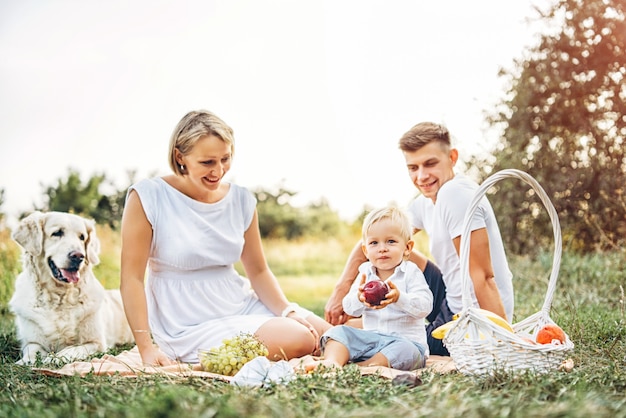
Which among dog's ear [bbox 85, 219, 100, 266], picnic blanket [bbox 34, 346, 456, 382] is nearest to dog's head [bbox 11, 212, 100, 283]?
dog's ear [bbox 85, 219, 100, 266]

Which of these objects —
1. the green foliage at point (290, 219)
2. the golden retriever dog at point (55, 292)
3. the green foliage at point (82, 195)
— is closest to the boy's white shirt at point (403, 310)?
the golden retriever dog at point (55, 292)

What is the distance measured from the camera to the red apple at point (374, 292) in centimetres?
354

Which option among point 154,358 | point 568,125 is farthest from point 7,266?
point 568,125

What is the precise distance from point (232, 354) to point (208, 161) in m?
1.17

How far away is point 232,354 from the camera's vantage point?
3453mm

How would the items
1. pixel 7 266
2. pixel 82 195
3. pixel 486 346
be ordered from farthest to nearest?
pixel 82 195 < pixel 7 266 < pixel 486 346

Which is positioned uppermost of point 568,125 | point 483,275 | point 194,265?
point 568,125

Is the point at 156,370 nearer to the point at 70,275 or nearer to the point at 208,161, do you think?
the point at 208,161

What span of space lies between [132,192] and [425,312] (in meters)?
1.94

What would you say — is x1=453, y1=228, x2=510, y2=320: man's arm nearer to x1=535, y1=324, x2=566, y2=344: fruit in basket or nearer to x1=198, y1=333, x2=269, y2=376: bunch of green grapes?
x1=535, y1=324, x2=566, y2=344: fruit in basket

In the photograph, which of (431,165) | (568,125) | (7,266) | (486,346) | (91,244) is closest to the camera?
(486,346)

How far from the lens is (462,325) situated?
322 centimetres

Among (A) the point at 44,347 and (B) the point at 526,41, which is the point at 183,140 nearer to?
(A) the point at 44,347

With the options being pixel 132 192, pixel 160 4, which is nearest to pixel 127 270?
pixel 132 192
